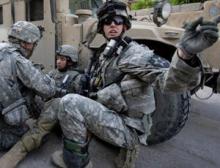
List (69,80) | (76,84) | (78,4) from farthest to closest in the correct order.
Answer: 1. (78,4)
2. (69,80)
3. (76,84)

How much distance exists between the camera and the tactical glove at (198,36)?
5.98 ft

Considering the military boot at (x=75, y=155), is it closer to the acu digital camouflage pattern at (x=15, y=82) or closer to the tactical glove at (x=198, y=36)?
the acu digital camouflage pattern at (x=15, y=82)

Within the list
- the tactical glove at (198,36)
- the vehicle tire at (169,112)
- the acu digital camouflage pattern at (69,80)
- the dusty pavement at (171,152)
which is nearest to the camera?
the tactical glove at (198,36)

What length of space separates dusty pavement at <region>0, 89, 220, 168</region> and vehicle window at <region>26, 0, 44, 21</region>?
1.80m

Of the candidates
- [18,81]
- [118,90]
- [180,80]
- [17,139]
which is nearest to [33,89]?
[18,81]

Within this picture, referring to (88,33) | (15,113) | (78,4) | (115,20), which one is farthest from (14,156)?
(78,4)

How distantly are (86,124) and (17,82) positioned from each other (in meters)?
0.77

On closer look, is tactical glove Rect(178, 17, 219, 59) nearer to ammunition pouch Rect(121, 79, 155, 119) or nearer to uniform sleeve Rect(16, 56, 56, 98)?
ammunition pouch Rect(121, 79, 155, 119)

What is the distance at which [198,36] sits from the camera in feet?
6.22

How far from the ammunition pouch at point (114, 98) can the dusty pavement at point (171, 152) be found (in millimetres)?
633

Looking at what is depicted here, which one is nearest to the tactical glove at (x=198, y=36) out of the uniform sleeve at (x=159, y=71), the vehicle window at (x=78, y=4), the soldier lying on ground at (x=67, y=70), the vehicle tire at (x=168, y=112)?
the uniform sleeve at (x=159, y=71)

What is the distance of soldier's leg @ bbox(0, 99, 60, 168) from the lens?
10.5 feet

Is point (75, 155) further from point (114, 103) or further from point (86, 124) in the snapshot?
point (114, 103)

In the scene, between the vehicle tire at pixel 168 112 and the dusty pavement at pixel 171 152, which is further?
the vehicle tire at pixel 168 112
